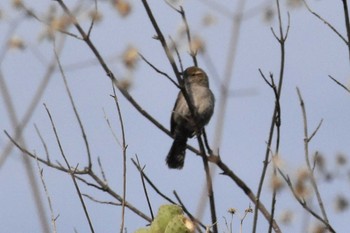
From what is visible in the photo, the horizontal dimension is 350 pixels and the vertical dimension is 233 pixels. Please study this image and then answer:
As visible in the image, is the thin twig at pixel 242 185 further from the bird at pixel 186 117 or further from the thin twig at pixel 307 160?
the bird at pixel 186 117

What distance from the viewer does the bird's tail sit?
755cm

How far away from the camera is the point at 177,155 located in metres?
7.55

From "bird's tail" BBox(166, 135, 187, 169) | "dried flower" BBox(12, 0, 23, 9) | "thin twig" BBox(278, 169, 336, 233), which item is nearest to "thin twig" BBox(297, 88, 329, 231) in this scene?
"thin twig" BBox(278, 169, 336, 233)

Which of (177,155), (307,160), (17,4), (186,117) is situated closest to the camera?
(307,160)

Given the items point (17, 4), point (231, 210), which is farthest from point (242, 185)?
point (17, 4)

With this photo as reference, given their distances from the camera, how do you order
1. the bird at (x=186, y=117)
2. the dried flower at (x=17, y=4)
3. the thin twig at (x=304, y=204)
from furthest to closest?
the bird at (x=186, y=117) < the dried flower at (x=17, y=4) < the thin twig at (x=304, y=204)

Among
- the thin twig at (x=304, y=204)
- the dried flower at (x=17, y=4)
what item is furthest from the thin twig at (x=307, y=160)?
the dried flower at (x=17, y=4)

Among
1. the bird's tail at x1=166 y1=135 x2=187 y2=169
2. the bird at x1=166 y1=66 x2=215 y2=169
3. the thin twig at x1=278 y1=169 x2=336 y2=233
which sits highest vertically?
the bird at x1=166 y1=66 x2=215 y2=169

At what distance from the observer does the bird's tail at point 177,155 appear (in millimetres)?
7551

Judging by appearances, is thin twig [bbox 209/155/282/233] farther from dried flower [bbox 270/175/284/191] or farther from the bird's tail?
the bird's tail

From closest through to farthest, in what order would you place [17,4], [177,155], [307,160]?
[307,160] < [17,4] < [177,155]

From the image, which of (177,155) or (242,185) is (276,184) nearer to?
(242,185)

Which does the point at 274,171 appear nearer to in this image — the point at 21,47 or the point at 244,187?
the point at 244,187

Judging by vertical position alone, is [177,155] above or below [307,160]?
above
